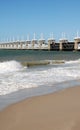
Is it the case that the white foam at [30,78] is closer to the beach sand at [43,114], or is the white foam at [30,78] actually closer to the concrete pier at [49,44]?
the beach sand at [43,114]

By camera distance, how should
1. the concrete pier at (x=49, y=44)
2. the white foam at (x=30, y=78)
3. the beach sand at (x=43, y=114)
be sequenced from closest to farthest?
the beach sand at (x=43, y=114) < the white foam at (x=30, y=78) < the concrete pier at (x=49, y=44)

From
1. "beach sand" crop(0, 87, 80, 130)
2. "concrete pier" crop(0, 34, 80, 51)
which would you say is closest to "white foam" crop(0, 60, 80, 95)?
"beach sand" crop(0, 87, 80, 130)

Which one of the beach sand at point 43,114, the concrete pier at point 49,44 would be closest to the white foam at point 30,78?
the beach sand at point 43,114

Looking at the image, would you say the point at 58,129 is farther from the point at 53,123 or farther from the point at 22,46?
the point at 22,46

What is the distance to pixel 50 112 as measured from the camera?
6961 mm

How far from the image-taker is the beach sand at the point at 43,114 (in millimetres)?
5848

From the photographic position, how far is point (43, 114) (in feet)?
22.3

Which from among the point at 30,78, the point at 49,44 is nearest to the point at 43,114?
the point at 30,78

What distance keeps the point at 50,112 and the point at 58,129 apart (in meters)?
1.40

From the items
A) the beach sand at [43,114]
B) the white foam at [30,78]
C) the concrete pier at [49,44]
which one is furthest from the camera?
the concrete pier at [49,44]

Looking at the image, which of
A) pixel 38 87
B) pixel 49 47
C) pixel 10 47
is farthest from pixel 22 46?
pixel 38 87

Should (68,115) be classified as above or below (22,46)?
above

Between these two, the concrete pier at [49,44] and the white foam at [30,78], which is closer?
the white foam at [30,78]

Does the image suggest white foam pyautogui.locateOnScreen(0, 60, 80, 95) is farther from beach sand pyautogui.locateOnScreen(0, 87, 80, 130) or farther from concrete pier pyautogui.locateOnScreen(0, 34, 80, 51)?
concrete pier pyautogui.locateOnScreen(0, 34, 80, 51)
